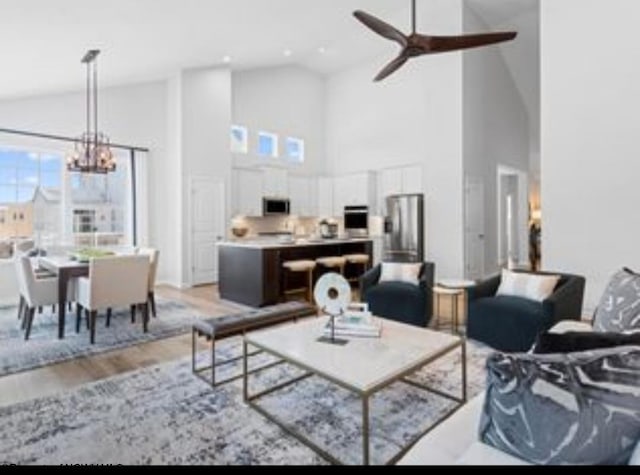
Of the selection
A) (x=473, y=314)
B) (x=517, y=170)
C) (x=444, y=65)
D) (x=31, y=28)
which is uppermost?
(x=444, y=65)

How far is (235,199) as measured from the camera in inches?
314

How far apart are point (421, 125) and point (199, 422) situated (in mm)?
7189

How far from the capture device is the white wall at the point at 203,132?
23.1 ft

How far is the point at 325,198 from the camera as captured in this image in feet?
31.0

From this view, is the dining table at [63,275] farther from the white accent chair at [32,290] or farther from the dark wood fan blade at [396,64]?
the dark wood fan blade at [396,64]

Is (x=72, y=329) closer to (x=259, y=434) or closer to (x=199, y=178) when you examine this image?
(x=259, y=434)

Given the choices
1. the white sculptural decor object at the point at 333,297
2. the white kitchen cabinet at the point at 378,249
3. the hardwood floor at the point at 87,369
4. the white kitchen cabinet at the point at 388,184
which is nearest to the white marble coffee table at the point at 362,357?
the white sculptural decor object at the point at 333,297

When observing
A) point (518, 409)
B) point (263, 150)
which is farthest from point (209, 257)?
point (518, 409)

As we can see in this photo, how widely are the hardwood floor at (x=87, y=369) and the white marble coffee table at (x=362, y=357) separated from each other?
1.26 metres

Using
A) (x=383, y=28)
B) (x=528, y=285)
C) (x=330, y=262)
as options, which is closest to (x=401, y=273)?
(x=528, y=285)

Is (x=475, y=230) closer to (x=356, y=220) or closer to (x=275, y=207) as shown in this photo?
(x=356, y=220)

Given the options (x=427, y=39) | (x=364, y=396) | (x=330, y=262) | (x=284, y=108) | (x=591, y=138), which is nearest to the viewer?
(x=364, y=396)

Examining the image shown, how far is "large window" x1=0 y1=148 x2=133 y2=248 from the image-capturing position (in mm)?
5867

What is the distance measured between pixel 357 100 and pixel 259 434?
832cm
